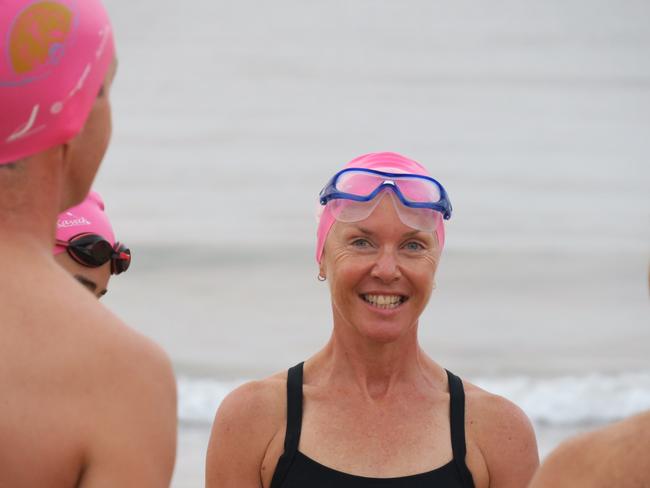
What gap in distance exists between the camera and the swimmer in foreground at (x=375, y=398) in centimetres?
411

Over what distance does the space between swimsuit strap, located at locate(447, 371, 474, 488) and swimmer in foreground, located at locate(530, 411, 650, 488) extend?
162cm

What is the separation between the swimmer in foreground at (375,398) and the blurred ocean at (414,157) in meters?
5.09

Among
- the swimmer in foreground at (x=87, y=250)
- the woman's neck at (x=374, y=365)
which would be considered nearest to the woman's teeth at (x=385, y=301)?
the woman's neck at (x=374, y=365)

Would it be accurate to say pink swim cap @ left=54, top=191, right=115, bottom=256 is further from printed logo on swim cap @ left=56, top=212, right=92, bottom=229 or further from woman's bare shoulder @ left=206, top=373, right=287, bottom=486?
woman's bare shoulder @ left=206, top=373, right=287, bottom=486

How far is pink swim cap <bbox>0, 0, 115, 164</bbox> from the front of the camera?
88.8 inches

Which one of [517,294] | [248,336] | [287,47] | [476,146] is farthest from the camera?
[287,47]

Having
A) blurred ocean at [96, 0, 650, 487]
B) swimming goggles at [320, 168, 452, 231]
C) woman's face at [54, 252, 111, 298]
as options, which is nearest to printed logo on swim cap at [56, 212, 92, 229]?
woman's face at [54, 252, 111, 298]

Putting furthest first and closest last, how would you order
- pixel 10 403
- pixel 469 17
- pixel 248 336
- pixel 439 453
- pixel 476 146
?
1. pixel 469 17
2. pixel 476 146
3. pixel 248 336
4. pixel 439 453
5. pixel 10 403

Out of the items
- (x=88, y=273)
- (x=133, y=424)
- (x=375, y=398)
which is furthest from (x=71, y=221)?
(x=133, y=424)

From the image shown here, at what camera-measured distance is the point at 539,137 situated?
2397 cm

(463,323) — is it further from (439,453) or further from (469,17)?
(469,17)

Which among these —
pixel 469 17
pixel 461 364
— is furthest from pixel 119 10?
pixel 461 364

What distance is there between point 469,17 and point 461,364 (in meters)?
19.0

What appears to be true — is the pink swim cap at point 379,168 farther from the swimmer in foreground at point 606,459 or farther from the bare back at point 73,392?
the bare back at point 73,392
